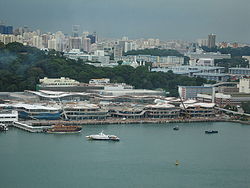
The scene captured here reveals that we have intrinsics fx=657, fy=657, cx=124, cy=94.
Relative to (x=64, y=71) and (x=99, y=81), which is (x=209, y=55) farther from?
(x=99, y=81)

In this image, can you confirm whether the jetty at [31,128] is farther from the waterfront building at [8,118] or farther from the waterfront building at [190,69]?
the waterfront building at [190,69]

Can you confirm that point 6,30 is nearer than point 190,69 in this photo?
No

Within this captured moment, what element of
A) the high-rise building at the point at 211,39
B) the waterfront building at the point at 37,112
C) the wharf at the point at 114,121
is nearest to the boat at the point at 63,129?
the wharf at the point at 114,121

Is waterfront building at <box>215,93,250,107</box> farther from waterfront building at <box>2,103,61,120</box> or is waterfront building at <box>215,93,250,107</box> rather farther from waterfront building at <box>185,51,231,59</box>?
waterfront building at <box>185,51,231,59</box>

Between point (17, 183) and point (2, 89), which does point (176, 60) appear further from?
point (17, 183)

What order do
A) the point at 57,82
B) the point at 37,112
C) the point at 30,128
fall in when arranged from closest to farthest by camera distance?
1. the point at 30,128
2. the point at 37,112
3. the point at 57,82

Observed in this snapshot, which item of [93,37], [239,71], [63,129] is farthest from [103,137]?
[93,37]
